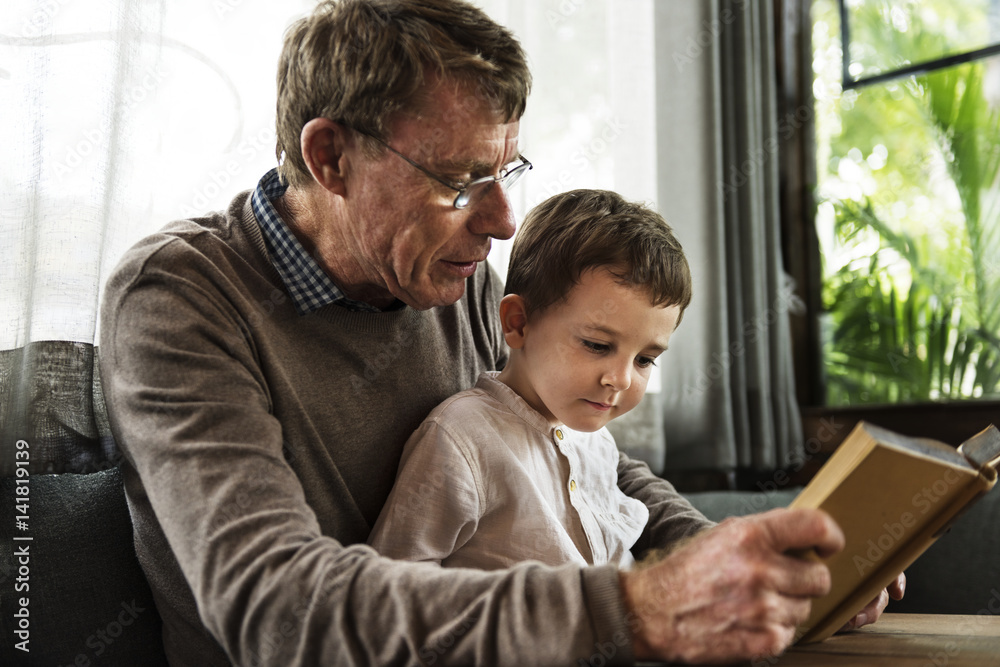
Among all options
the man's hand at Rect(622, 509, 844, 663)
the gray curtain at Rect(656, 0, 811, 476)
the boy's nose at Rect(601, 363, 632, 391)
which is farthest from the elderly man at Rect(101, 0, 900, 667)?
the gray curtain at Rect(656, 0, 811, 476)

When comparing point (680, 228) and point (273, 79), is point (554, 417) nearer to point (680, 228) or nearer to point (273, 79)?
point (273, 79)

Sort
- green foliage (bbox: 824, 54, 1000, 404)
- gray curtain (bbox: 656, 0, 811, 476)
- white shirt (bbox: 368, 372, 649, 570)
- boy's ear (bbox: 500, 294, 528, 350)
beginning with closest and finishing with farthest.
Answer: white shirt (bbox: 368, 372, 649, 570), boy's ear (bbox: 500, 294, 528, 350), gray curtain (bbox: 656, 0, 811, 476), green foliage (bbox: 824, 54, 1000, 404)

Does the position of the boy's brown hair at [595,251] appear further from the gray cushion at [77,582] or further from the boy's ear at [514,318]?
the gray cushion at [77,582]

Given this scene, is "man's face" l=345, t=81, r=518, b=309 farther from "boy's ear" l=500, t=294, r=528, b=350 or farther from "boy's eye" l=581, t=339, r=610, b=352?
"boy's eye" l=581, t=339, r=610, b=352

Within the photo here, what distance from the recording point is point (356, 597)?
85cm

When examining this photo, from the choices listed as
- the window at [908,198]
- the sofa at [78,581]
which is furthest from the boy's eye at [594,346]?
the window at [908,198]

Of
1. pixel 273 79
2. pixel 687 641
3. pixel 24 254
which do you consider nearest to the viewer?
pixel 687 641

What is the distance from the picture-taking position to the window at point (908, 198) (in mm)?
2766

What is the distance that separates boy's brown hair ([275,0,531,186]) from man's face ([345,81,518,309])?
2 centimetres

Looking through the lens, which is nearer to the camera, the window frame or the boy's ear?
the boy's ear

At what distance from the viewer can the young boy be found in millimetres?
1181

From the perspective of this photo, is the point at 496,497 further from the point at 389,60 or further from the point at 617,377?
the point at 389,60

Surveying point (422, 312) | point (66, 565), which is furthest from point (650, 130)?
point (66, 565)

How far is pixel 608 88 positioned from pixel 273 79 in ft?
3.72
